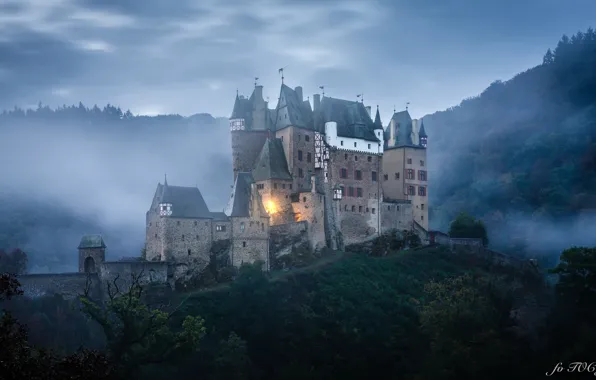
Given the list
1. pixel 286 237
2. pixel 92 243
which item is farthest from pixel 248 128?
pixel 92 243

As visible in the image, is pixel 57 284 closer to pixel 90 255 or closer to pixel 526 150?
pixel 90 255

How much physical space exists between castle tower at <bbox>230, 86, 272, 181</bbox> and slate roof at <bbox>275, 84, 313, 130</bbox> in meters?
1.08

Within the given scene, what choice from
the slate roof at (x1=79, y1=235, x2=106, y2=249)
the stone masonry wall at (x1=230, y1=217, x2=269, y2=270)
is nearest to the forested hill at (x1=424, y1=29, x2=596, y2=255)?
the stone masonry wall at (x1=230, y1=217, x2=269, y2=270)

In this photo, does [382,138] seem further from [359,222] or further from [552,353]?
[552,353]

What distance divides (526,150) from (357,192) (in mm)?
58952

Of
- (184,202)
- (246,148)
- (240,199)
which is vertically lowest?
(184,202)

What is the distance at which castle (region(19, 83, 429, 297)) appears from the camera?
171ft

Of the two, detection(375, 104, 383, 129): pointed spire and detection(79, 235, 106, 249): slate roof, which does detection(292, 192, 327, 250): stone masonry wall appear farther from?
detection(79, 235, 106, 249): slate roof

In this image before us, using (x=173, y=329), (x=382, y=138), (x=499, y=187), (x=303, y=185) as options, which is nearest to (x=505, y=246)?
(x=499, y=187)

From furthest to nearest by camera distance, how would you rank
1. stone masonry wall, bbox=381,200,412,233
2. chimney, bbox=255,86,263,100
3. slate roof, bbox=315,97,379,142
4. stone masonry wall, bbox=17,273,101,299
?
stone masonry wall, bbox=381,200,412,233
slate roof, bbox=315,97,379,142
chimney, bbox=255,86,263,100
stone masonry wall, bbox=17,273,101,299

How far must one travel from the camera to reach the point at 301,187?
61781 millimetres

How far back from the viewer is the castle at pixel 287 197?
171 ft

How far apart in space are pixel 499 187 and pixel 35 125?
266ft

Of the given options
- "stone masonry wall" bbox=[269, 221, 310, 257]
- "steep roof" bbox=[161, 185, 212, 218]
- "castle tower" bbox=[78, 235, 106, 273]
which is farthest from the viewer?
"stone masonry wall" bbox=[269, 221, 310, 257]
